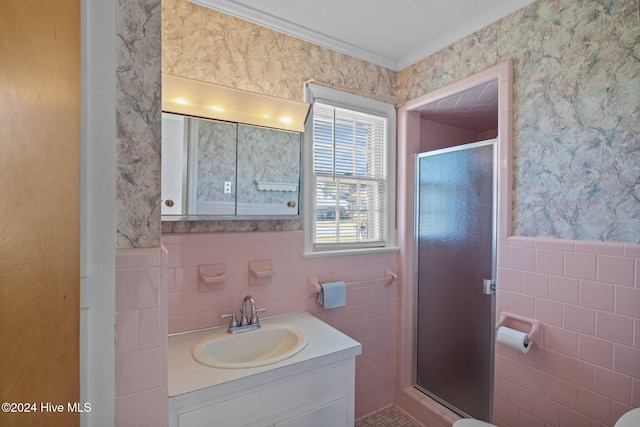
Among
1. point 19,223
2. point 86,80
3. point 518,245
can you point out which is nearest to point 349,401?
point 518,245

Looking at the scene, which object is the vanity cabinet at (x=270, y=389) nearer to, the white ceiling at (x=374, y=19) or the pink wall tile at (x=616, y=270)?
the pink wall tile at (x=616, y=270)

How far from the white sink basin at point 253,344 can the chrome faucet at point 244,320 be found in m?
0.03

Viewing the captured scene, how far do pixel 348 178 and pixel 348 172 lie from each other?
5cm

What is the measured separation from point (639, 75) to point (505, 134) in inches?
21.2

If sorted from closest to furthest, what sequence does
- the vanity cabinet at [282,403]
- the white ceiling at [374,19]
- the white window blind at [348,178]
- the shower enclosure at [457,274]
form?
the vanity cabinet at [282,403] → the white ceiling at [374,19] → the shower enclosure at [457,274] → the white window blind at [348,178]

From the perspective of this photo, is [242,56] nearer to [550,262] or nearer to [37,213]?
[37,213]

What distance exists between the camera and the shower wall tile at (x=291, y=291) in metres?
1.58

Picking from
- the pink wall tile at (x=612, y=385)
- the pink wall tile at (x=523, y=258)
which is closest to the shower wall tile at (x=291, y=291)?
the pink wall tile at (x=523, y=258)

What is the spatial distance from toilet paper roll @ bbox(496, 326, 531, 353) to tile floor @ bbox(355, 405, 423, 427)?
3.50 ft

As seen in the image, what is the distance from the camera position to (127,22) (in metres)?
0.82

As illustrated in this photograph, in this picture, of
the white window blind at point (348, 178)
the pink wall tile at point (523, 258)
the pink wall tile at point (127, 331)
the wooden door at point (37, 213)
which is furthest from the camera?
the white window blind at point (348, 178)

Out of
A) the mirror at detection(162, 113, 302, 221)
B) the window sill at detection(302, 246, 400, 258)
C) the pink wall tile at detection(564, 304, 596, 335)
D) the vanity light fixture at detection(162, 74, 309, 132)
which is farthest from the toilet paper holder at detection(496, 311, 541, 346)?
the vanity light fixture at detection(162, 74, 309, 132)

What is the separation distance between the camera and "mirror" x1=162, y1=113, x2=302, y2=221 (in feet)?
4.89

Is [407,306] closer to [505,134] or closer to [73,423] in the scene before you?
[505,134]
